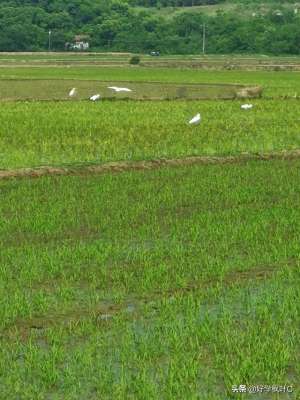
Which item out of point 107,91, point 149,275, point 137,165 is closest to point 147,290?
point 149,275

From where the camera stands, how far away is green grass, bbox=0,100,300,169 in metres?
13.5

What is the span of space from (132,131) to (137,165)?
3.82 metres

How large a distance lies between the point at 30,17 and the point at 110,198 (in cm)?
7166

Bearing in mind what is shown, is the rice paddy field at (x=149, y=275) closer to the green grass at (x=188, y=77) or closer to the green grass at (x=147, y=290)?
the green grass at (x=147, y=290)

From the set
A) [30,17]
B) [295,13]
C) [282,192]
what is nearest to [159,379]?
[282,192]

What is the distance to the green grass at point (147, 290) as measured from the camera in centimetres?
457

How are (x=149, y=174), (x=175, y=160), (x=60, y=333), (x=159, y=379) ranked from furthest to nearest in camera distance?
(x=175, y=160)
(x=149, y=174)
(x=60, y=333)
(x=159, y=379)

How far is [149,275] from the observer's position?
6.49m

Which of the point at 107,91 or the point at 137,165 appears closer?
the point at 137,165

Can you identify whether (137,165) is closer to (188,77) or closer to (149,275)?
(149,275)

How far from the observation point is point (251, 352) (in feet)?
15.8

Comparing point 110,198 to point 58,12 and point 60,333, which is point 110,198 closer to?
point 60,333

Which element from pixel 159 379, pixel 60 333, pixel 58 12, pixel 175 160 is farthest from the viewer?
pixel 58 12

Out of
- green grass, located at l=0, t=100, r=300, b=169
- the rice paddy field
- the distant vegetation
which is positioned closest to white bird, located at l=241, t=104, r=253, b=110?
green grass, located at l=0, t=100, r=300, b=169
